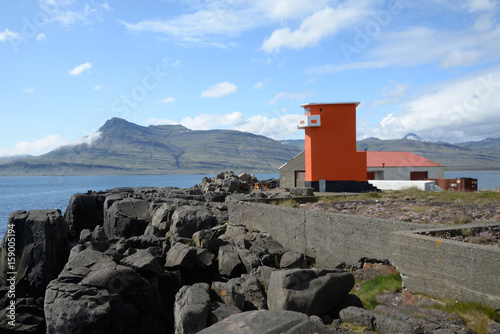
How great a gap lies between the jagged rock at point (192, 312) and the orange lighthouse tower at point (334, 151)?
70.7 feet

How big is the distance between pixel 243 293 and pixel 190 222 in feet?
26.7

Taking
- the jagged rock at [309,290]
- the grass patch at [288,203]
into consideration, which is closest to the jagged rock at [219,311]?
the jagged rock at [309,290]

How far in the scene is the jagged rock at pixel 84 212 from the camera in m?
26.7

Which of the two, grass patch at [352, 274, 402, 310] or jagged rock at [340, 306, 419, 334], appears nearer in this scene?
jagged rock at [340, 306, 419, 334]

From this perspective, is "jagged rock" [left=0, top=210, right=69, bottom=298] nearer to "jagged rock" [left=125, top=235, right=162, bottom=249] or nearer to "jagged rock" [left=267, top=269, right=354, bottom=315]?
"jagged rock" [left=125, top=235, right=162, bottom=249]

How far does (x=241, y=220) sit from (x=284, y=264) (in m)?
4.91

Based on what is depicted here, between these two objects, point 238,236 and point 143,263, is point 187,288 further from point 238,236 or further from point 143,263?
point 238,236

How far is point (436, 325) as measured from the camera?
6695 millimetres

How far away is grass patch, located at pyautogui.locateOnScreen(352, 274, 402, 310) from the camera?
341 inches

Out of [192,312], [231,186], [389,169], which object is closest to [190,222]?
[192,312]

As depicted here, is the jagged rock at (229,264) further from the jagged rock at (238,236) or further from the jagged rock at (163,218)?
the jagged rock at (163,218)

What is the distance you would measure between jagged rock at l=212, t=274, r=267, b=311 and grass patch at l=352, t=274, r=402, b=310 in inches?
88.6

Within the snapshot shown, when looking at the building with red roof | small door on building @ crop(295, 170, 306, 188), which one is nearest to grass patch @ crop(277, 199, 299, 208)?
small door on building @ crop(295, 170, 306, 188)

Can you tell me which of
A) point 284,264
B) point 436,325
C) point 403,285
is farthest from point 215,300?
point 436,325
